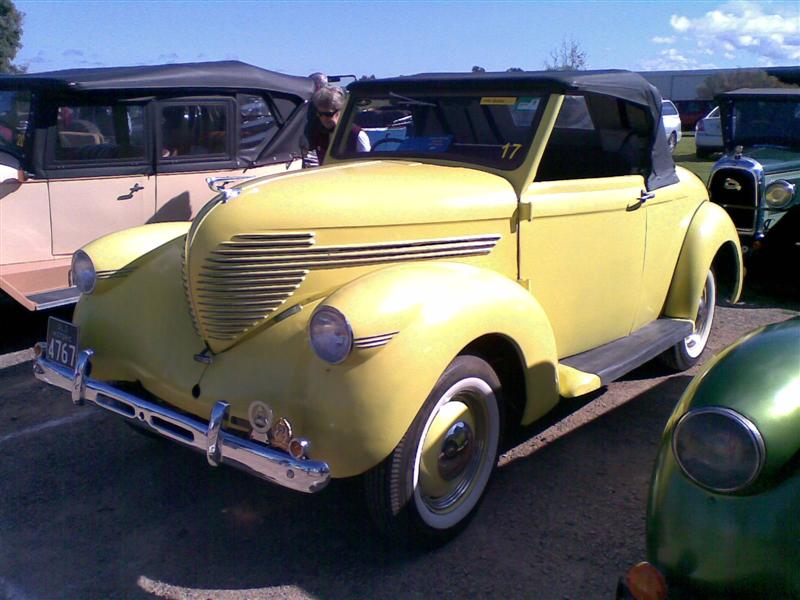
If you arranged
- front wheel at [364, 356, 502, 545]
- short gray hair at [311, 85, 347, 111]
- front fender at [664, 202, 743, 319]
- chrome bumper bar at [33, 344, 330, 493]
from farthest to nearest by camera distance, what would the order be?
→ short gray hair at [311, 85, 347, 111] → front fender at [664, 202, 743, 319] → front wheel at [364, 356, 502, 545] → chrome bumper bar at [33, 344, 330, 493]

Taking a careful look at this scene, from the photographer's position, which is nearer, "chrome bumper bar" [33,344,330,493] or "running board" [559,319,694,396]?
"chrome bumper bar" [33,344,330,493]

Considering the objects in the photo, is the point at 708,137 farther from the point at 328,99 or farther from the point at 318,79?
the point at 328,99

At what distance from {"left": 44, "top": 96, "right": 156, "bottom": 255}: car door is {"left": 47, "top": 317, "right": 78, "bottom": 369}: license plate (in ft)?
9.33

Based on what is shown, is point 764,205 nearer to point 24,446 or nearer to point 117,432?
point 117,432

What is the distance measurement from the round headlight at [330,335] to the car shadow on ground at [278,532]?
923mm

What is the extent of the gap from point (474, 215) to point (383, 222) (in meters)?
0.45

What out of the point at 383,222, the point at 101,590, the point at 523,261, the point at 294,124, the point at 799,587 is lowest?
the point at 101,590

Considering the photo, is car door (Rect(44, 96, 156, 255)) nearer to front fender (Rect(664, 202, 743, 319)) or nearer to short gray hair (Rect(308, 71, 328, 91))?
short gray hair (Rect(308, 71, 328, 91))

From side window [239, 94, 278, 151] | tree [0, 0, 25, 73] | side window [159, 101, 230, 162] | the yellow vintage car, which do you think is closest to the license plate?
Result: the yellow vintage car

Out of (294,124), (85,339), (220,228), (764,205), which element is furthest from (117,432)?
(764,205)

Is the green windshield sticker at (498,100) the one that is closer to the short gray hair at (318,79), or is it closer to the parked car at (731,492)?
the parked car at (731,492)

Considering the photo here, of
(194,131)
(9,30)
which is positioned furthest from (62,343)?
(9,30)

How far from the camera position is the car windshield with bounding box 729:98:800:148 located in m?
7.89

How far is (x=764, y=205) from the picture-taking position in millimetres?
7371
